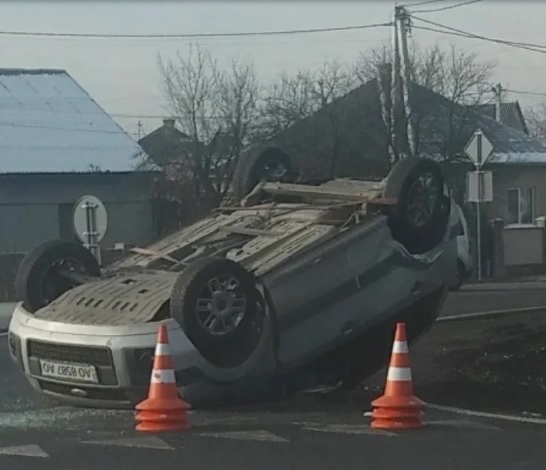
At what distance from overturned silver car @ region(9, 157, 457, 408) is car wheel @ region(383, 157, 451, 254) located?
12 millimetres

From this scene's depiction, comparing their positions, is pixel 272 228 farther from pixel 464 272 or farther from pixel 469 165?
pixel 469 165

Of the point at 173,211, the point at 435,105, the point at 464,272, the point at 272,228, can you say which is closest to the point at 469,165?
the point at 435,105

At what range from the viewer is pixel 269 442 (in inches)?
327

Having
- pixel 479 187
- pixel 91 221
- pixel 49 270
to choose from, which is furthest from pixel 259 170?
pixel 479 187

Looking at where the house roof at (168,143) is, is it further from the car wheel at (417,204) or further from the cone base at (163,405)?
the cone base at (163,405)

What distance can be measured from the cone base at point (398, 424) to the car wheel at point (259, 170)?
374cm

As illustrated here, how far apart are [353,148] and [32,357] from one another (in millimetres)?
25435

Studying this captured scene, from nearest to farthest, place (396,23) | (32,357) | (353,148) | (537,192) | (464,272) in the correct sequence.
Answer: (32,357) → (464,272) → (353,148) → (396,23) → (537,192)

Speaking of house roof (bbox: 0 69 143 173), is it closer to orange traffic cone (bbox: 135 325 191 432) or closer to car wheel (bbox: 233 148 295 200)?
car wheel (bbox: 233 148 295 200)

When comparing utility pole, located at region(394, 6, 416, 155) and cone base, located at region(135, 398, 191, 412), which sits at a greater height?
utility pole, located at region(394, 6, 416, 155)

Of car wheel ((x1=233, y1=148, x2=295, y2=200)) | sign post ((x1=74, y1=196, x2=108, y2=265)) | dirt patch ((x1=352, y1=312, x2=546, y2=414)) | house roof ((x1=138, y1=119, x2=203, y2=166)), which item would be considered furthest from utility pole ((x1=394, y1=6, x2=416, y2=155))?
car wheel ((x1=233, y1=148, x2=295, y2=200))

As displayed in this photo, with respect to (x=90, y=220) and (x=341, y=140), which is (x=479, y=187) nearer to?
(x=90, y=220)

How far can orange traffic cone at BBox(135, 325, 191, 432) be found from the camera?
8.81 m

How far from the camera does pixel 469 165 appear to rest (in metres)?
36.5
